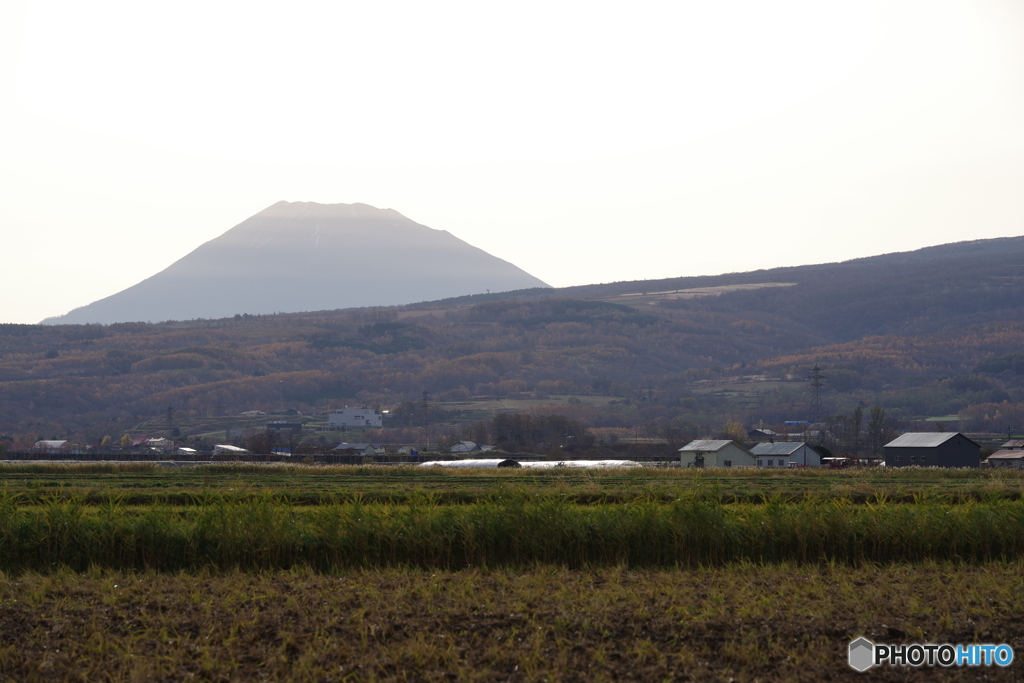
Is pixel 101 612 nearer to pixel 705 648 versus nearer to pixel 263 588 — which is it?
pixel 263 588

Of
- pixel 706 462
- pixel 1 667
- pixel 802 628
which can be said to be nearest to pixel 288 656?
pixel 1 667

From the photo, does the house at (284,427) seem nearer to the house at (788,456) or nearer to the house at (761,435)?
the house at (761,435)

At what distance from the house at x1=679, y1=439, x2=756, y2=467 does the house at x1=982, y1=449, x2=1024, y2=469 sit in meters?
19.9

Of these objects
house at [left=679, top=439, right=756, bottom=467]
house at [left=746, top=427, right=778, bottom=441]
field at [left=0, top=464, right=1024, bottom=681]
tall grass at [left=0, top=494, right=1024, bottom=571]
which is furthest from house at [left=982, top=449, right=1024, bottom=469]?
tall grass at [left=0, top=494, right=1024, bottom=571]

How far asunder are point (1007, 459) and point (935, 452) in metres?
6.42

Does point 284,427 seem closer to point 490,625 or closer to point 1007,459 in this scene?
point 1007,459

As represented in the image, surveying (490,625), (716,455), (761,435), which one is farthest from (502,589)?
(761,435)

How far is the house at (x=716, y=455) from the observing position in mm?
83250

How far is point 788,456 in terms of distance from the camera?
285 feet

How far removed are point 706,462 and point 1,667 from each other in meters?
75.0

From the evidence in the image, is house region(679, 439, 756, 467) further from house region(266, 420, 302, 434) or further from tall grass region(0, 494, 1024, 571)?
house region(266, 420, 302, 434)

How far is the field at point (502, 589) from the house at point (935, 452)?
64293 millimetres

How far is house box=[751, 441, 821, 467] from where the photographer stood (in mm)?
86438

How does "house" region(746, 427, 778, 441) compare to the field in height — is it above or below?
below
